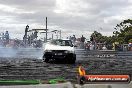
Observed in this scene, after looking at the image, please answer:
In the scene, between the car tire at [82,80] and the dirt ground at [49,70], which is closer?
the car tire at [82,80]

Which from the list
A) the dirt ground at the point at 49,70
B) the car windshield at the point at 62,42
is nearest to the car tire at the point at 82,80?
the dirt ground at the point at 49,70

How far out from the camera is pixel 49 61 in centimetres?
2136

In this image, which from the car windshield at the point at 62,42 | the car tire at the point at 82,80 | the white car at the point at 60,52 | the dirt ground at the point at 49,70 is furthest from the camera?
the car windshield at the point at 62,42

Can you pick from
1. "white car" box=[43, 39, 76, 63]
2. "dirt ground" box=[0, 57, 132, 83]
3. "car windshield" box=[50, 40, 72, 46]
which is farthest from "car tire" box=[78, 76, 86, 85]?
"car windshield" box=[50, 40, 72, 46]

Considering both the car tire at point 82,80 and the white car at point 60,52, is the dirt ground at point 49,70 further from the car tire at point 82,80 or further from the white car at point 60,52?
the car tire at point 82,80

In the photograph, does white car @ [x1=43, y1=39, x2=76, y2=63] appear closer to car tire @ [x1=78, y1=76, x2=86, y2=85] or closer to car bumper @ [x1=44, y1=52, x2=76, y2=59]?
car bumper @ [x1=44, y1=52, x2=76, y2=59]

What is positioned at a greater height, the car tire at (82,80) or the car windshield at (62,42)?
the car windshield at (62,42)

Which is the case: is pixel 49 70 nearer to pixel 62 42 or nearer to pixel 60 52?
pixel 60 52

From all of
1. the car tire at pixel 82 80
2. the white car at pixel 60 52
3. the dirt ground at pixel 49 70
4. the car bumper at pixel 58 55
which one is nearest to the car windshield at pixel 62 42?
the white car at pixel 60 52

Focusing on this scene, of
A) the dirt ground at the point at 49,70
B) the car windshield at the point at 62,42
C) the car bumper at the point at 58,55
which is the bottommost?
the dirt ground at the point at 49,70

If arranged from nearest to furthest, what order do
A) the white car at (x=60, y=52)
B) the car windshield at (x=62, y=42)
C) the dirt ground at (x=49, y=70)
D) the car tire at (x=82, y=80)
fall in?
1. the car tire at (x=82, y=80)
2. the dirt ground at (x=49, y=70)
3. the white car at (x=60, y=52)
4. the car windshield at (x=62, y=42)

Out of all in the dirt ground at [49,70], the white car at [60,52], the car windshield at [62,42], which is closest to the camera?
the dirt ground at [49,70]

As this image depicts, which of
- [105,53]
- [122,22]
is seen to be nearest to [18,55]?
[105,53]

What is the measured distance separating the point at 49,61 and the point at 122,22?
7015 cm
